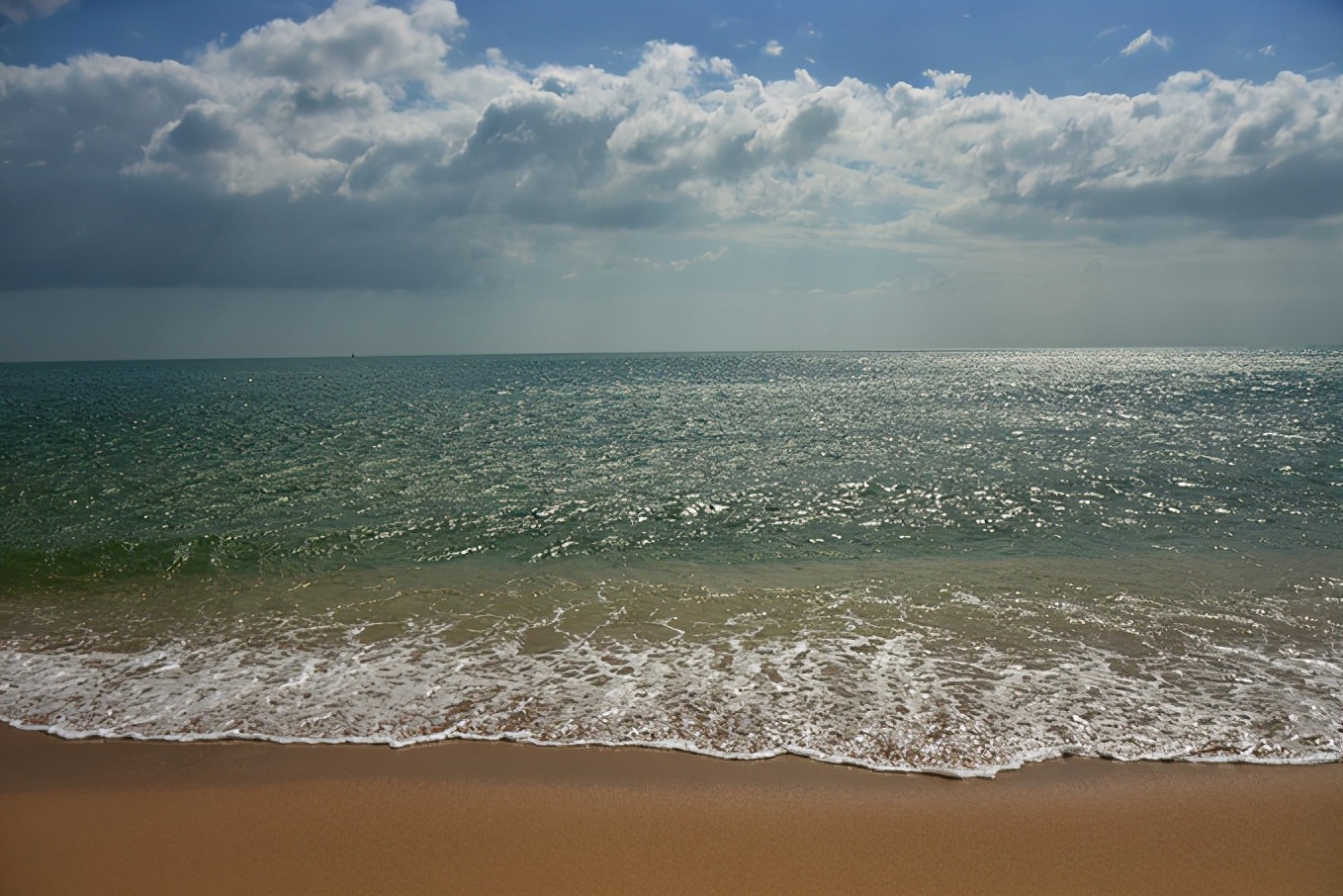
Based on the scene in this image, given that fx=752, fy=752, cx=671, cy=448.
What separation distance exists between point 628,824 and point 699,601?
5384 mm

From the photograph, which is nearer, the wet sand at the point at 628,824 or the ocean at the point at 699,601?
the wet sand at the point at 628,824

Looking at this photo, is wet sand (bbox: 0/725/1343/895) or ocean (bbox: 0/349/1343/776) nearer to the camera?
wet sand (bbox: 0/725/1343/895)

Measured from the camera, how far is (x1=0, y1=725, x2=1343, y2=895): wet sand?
5035 mm

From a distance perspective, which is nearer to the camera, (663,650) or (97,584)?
(663,650)

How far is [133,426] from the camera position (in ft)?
124

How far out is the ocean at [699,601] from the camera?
23.8 ft

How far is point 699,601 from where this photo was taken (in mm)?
10961

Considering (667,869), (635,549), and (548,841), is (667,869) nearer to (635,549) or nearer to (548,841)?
(548,841)

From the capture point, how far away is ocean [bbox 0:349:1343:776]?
7.24 m

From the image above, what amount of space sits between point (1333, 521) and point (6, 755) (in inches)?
845

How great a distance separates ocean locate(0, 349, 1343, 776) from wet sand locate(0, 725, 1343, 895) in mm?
390

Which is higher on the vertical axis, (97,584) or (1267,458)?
(1267,458)

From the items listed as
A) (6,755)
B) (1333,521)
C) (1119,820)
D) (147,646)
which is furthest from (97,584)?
(1333,521)

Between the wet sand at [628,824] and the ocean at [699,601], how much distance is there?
0.39 m
